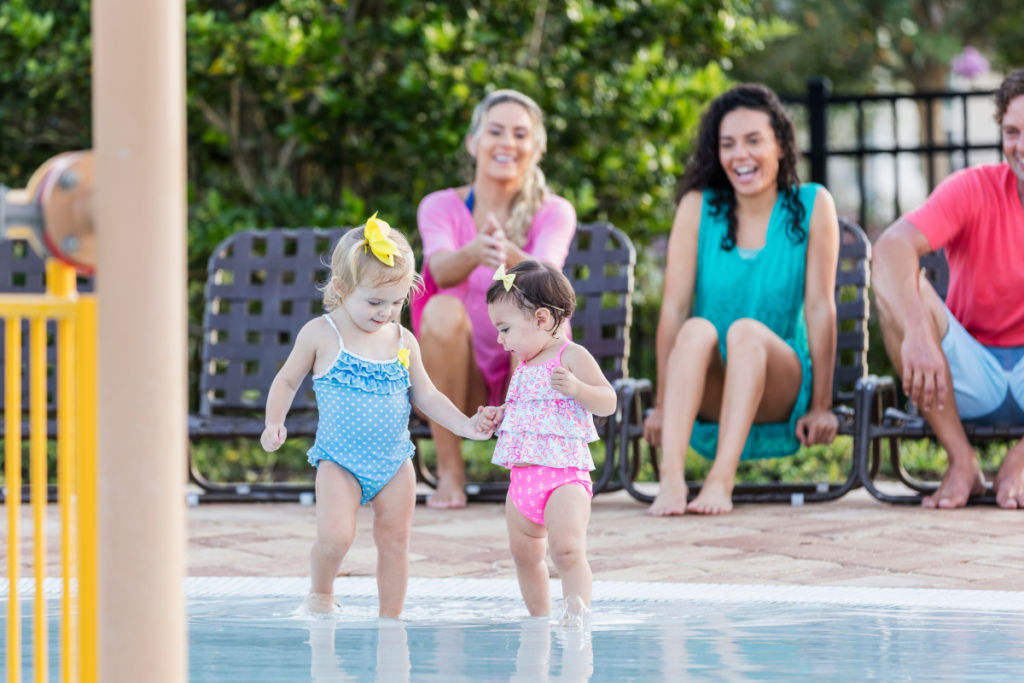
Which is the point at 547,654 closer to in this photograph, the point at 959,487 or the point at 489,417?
the point at 489,417

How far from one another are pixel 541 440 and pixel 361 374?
47 centimetres

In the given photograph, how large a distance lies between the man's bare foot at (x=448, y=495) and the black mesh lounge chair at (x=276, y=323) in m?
0.11

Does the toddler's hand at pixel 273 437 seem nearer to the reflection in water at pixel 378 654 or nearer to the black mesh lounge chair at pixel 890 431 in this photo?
the reflection in water at pixel 378 654

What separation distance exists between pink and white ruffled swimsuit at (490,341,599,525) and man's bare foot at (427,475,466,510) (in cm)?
158

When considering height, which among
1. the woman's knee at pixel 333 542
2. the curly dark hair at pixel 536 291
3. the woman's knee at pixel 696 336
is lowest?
the woman's knee at pixel 333 542

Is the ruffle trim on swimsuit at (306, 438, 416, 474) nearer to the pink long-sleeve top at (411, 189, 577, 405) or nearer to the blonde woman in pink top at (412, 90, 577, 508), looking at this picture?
the blonde woman in pink top at (412, 90, 577, 508)

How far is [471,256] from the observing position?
13.1ft

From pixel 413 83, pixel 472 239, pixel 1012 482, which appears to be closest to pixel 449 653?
pixel 472 239

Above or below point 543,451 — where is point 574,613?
below

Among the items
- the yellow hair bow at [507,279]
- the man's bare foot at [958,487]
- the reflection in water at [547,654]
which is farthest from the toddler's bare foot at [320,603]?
the man's bare foot at [958,487]

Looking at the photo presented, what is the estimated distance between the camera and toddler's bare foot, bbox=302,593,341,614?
2.61 metres

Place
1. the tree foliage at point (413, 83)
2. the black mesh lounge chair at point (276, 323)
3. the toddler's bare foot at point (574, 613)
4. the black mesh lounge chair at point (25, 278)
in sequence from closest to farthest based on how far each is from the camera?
the toddler's bare foot at point (574, 613)
the black mesh lounge chair at point (276, 323)
the black mesh lounge chair at point (25, 278)
the tree foliage at point (413, 83)

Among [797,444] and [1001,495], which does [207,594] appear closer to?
[797,444]

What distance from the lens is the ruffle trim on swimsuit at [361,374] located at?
2760mm
